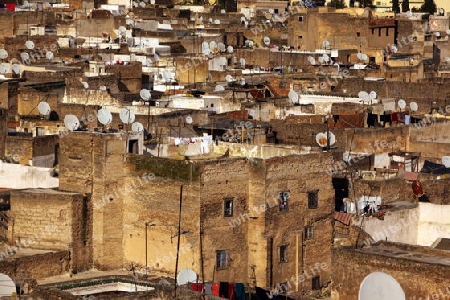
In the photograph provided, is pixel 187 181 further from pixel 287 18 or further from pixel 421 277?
pixel 287 18

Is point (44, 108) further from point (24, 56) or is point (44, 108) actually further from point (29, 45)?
point (29, 45)

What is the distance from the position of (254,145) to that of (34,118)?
802 centimetres

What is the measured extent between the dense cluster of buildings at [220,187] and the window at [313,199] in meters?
0.02


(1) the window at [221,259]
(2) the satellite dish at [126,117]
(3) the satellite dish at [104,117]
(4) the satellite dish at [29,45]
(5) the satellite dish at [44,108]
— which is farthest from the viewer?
(4) the satellite dish at [29,45]

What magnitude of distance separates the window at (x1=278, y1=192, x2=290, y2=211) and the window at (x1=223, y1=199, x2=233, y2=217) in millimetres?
978

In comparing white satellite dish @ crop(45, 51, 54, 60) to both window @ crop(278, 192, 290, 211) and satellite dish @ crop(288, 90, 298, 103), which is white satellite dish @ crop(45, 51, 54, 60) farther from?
window @ crop(278, 192, 290, 211)

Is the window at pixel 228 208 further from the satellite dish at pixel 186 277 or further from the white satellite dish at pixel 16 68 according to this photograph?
the white satellite dish at pixel 16 68

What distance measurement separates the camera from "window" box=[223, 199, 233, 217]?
29875mm

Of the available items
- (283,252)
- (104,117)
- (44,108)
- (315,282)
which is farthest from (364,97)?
(283,252)

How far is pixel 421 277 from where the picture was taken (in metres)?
23.6

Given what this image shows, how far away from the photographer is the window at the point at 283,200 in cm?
3047

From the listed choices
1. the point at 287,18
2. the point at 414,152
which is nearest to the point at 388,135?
the point at 414,152

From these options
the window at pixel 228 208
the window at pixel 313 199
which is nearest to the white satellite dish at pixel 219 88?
the window at pixel 313 199

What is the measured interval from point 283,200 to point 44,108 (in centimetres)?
1037
